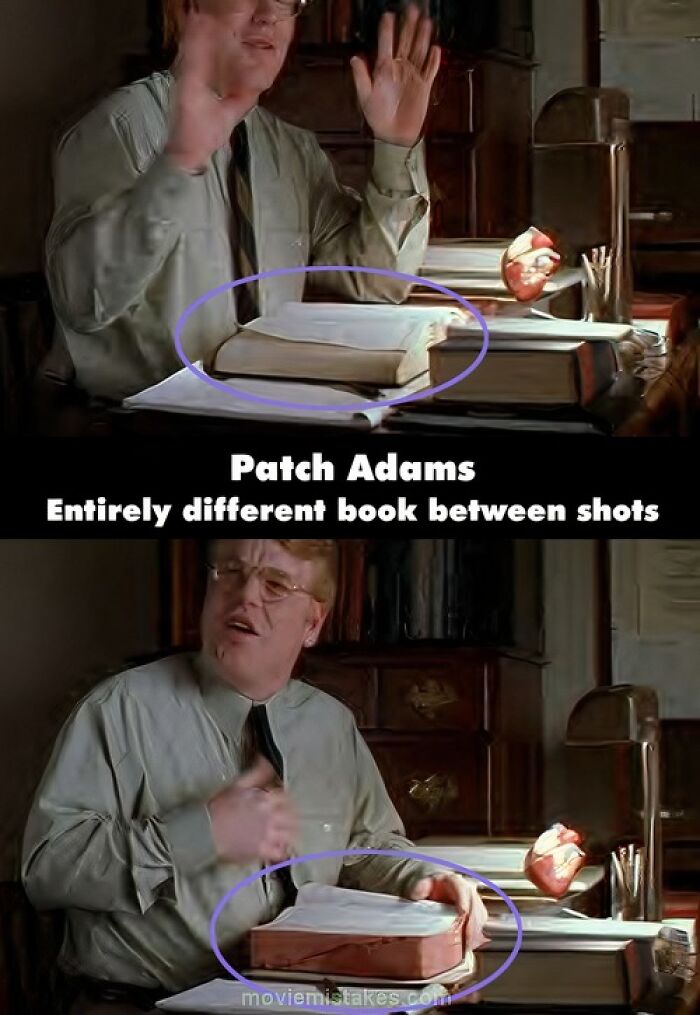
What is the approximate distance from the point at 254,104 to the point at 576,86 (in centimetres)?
16

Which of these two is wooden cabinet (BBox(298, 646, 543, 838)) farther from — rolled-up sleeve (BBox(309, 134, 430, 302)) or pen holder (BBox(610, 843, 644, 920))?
rolled-up sleeve (BBox(309, 134, 430, 302))

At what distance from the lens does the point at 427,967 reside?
1197 mm

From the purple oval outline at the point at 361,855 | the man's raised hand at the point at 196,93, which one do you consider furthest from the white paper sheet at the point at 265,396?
the purple oval outline at the point at 361,855

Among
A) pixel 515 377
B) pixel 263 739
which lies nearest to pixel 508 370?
pixel 515 377

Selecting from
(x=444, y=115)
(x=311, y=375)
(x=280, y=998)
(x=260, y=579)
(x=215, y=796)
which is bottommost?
(x=280, y=998)

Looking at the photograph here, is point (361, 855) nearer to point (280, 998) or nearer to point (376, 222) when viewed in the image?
point (280, 998)

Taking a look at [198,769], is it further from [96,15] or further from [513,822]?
[96,15]

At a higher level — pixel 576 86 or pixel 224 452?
pixel 576 86

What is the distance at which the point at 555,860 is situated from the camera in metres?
1.21

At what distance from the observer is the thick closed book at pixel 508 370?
3.90 feet

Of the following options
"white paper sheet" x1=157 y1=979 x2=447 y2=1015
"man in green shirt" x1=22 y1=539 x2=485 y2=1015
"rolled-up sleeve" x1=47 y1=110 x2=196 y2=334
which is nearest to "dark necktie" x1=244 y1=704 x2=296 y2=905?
"man in green shirt" x1=22 y1=539 x2=485 y2=1015

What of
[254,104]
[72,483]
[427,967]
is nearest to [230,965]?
[427,967]

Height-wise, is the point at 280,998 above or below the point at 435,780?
below

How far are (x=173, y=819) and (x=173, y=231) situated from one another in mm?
291
